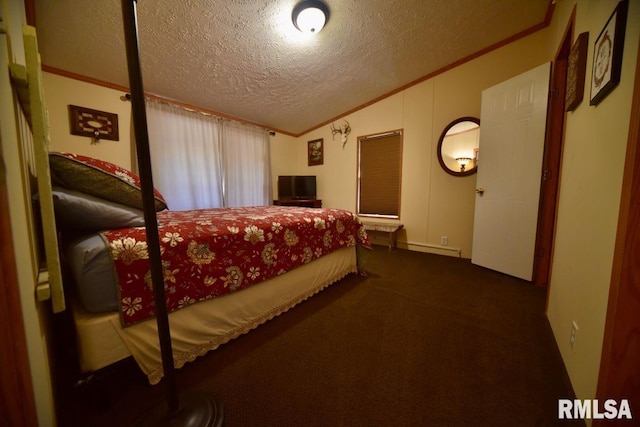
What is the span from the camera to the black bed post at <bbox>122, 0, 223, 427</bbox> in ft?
2.08

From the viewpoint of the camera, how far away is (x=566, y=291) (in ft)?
3.83

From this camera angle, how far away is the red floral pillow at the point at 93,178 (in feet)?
3.01

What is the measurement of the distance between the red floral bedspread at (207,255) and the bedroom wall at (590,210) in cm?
149

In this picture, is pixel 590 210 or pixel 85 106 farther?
pixel 85 106

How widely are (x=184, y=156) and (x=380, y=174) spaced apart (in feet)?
10.1

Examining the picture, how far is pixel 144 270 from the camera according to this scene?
3.15ft

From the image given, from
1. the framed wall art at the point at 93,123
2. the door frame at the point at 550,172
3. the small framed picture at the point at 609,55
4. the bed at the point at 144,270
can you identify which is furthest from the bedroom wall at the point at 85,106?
the door frame at the point at 550,172

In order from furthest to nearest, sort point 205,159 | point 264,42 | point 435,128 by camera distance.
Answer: point 205,159, point 435,128, point 264,42

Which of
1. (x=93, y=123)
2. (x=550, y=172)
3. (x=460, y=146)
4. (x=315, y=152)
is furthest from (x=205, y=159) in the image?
(x=550, y=172)

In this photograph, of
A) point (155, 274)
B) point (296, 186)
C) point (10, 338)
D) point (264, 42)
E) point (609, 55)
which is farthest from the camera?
point (296, 186)

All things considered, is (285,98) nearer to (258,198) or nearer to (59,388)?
(258,198)

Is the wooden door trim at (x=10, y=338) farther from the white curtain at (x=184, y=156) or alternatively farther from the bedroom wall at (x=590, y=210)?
the white curtain at (x=184, y=156)

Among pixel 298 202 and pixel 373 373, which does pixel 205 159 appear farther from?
pixel 373 373

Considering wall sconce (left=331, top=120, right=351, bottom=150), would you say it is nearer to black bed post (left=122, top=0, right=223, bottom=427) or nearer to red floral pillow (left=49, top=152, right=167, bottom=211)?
red floral pillow (left=49, top=152, right=167, bottom=211)
